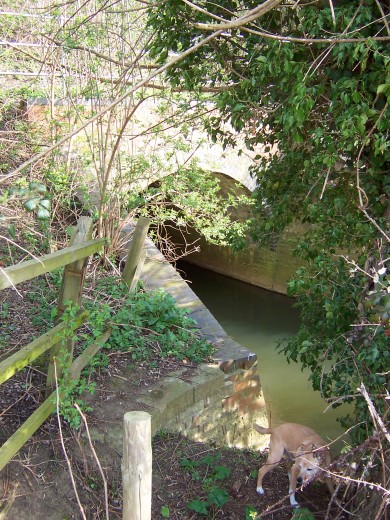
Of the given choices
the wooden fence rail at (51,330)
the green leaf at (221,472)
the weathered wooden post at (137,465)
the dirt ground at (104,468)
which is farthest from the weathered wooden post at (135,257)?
the weathered wooden post at (137,465)

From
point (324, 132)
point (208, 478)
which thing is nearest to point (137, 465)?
point (208, 478)

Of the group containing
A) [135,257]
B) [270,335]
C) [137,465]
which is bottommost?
[270,335]

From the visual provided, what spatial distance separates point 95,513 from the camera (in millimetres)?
3686

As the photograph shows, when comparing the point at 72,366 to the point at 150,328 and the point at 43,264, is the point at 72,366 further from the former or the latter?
the point at 150,328

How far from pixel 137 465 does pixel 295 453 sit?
8.02 ft

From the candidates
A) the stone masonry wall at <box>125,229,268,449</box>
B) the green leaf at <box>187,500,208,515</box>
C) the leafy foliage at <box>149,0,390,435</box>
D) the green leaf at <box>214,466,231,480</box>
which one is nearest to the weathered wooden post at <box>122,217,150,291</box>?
the stone masonry wall at <box>125,229,268,449</box>

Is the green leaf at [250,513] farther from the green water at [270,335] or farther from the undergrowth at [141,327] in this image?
the green water at [270,335]

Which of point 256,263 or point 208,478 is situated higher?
point 256,263

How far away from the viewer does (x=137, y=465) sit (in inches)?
92.3

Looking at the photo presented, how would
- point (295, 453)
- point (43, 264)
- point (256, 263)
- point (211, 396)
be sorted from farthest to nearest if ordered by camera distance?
point (256, 263) < point (211, 396) < point (295, 453) < point (43, 264)

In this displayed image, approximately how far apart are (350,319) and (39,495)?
2368 millimetres

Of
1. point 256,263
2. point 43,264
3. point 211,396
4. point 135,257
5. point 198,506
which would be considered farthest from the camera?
point 256,263

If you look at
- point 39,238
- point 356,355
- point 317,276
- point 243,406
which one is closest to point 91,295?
point 39,238

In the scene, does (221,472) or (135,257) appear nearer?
(221,472)
